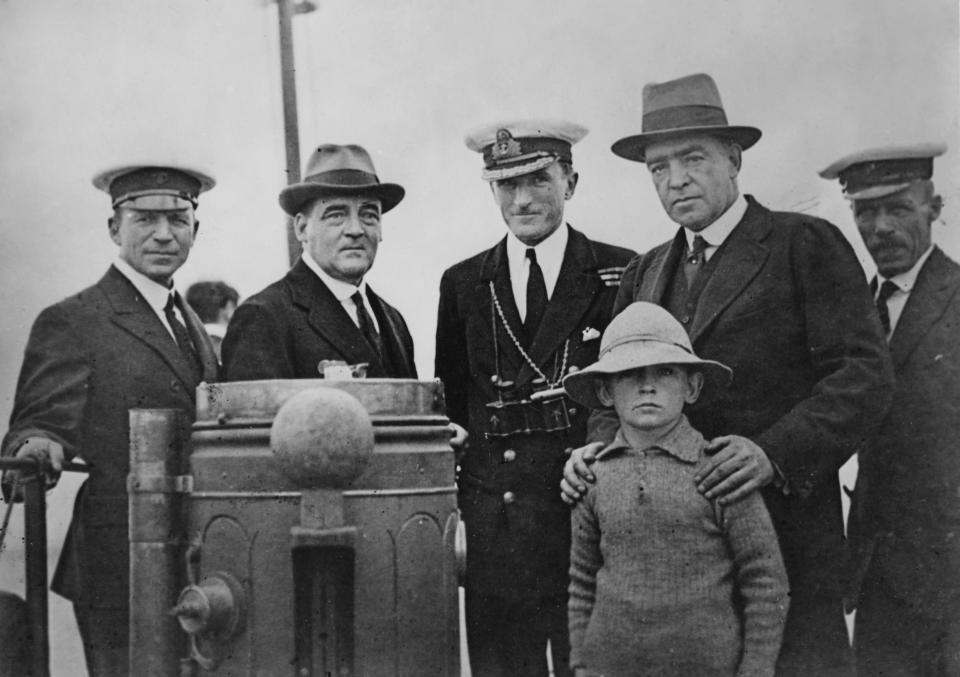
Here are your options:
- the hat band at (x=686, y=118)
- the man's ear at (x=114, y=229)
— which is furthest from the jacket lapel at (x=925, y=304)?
the man's ear at (x=114, y=229)

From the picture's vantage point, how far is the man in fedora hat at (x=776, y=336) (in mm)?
3211

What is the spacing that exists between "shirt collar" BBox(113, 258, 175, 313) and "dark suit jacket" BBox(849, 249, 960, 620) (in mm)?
2802

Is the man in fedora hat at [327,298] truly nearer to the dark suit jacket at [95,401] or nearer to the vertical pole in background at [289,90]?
the dark suit jacket at [95,401]

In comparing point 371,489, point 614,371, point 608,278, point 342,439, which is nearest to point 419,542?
point 371,489

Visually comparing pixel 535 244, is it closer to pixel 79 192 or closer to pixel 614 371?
pixel 614 371

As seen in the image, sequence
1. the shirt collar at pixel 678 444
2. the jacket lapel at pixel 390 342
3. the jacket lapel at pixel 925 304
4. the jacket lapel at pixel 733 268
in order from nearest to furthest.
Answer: the shirt collar at pixel 678 444
the jacket lapel at pixel 733 268
the jacket lapel at pixel 925 304
the jacket lapel at pixel 390 342

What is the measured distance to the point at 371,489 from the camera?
10.8ft

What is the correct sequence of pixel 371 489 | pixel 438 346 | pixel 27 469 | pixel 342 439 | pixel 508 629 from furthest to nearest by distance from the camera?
pixel 438 346 < pixel 508 629 < pixel 27 469 < pixel 371 489 < pixel 342 439

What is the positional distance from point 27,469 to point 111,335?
0.67 m

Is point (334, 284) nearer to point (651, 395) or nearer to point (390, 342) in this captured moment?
point (390, 342)

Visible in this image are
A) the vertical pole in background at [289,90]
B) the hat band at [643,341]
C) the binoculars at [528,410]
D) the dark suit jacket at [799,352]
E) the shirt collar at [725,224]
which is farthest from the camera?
the vertical pole in background at [289,90]

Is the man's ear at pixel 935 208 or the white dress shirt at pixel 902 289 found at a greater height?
the man's ear at pixel 935 208

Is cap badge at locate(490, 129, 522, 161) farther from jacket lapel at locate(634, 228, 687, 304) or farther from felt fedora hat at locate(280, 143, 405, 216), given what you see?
jacket lapel at locate(634, 228, 687, 304)

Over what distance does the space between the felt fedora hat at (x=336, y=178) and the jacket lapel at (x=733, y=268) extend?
53.6 inches
